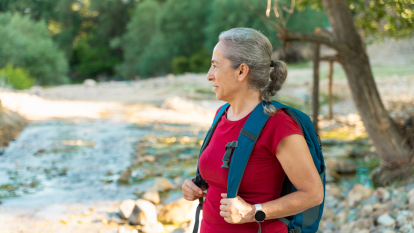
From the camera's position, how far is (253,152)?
1511 millimetres

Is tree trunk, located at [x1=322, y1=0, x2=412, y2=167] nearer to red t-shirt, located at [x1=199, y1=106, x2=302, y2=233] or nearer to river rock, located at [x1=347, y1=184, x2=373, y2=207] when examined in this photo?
river rock, located at [x1=347, y1=184, x2=373, y2=207]

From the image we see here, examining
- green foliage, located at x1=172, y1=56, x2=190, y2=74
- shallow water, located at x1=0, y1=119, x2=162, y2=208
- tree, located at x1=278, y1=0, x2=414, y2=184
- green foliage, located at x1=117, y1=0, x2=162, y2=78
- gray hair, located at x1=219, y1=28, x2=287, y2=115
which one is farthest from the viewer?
green foliage, located at x1=117, y1=0, x2=162, y2=78

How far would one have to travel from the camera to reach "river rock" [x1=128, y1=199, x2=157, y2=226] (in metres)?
3.54

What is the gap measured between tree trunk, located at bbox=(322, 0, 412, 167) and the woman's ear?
11.7 ft

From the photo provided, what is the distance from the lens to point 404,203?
377cm

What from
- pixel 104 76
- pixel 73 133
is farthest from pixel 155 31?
pixel 73 133

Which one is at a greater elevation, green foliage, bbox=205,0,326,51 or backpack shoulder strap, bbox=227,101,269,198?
green foliage, bbox=205,0,326,51

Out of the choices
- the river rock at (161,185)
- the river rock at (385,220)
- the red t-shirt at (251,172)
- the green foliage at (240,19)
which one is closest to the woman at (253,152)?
the red t-shirt at (251,172)

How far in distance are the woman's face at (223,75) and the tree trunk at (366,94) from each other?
3579 mm

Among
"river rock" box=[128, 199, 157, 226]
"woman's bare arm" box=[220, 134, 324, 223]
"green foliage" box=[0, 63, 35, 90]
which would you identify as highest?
"woman's bare arm" box=[220, 134, 324, 223]

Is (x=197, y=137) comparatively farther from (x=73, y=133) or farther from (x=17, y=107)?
(x=17, y=107)

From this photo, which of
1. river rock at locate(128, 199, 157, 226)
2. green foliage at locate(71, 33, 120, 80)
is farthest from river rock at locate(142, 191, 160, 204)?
green foliage at locate(71, 33, 120, 80)

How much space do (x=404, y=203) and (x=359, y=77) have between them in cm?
172

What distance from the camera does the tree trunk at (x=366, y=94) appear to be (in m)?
4.62
